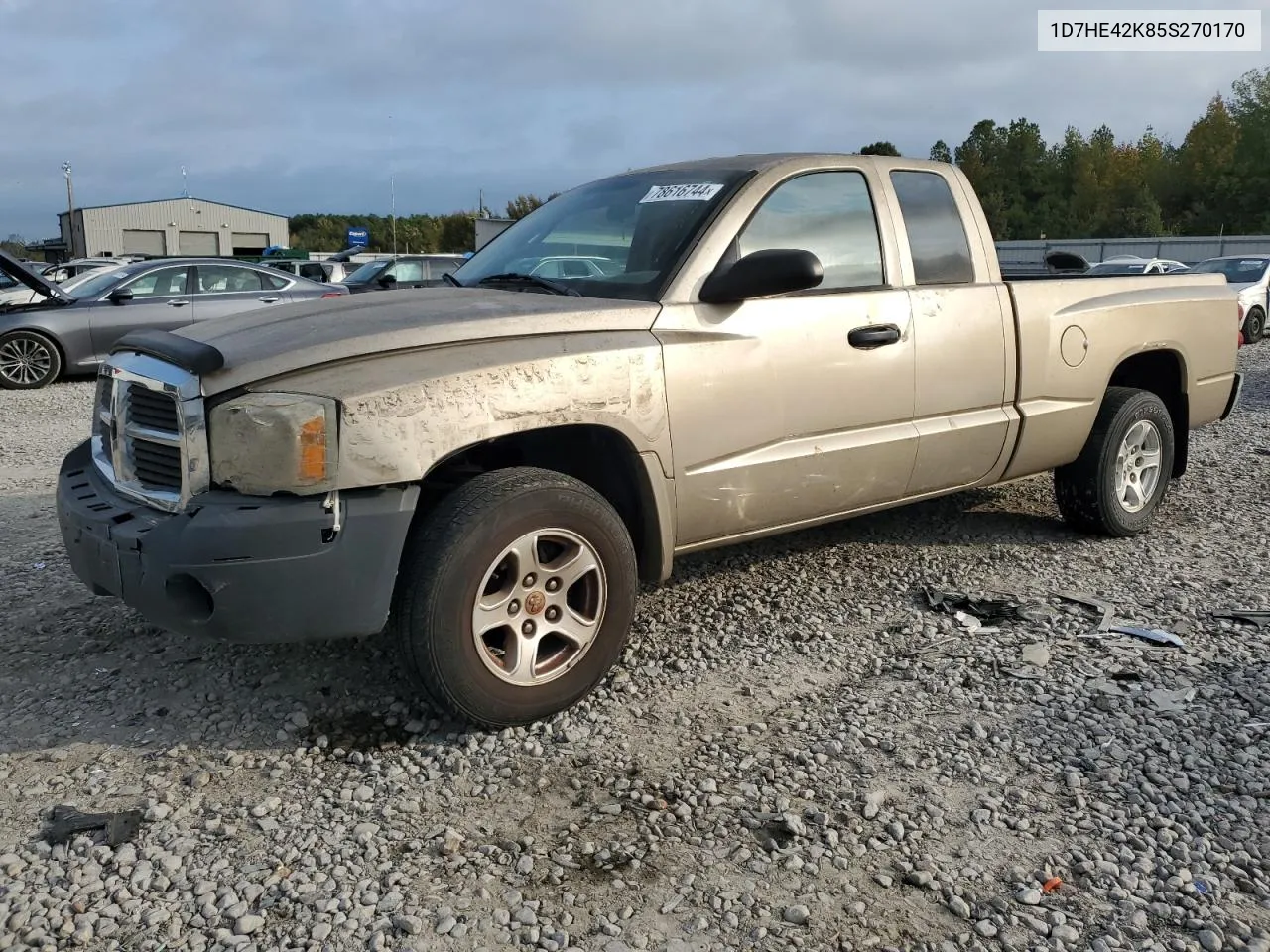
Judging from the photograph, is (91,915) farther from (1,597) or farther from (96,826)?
(1,597)

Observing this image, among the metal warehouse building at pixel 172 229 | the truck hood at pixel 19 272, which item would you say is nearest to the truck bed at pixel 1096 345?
the truck hood at pixel 19 272

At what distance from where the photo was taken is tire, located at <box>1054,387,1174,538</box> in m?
5.35

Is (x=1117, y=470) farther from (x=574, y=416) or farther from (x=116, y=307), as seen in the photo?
(x=116, y=307)

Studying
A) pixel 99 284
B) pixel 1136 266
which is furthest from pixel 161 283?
pixel 1136 266

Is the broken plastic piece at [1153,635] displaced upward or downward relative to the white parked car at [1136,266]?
downward

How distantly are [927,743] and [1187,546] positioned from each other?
9.82 ft

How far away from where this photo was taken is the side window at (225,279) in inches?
507

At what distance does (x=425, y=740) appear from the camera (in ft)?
11.1

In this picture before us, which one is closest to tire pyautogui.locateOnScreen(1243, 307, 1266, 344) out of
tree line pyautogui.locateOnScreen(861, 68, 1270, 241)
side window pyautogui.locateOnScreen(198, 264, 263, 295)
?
side window pyautogui.locateOnScreen(198, 264, 263, 295)

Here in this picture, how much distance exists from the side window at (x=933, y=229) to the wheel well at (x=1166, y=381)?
5.29 ft

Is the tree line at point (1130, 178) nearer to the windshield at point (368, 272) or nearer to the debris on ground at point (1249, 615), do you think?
the windshield at point (368, 272)

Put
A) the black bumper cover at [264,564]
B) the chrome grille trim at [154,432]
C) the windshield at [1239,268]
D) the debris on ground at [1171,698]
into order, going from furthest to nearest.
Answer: the windshield at [1239,268] < the debris on ground at [1171,698] < the chrome grille trim at [154,432] < the black bumper cover at [264,564]

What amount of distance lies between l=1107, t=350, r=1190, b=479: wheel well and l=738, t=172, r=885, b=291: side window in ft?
7.14

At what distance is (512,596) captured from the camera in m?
3.30
